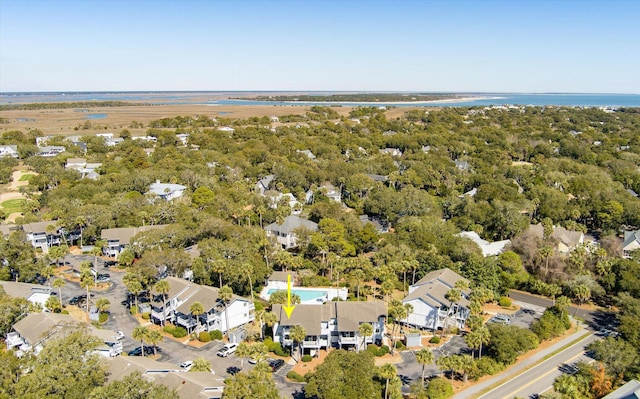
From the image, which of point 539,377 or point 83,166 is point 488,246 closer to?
point 539,377

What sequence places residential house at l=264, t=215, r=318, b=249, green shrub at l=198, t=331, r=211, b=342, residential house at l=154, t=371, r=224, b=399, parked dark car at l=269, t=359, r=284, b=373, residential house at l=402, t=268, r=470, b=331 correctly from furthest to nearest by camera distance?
residential house at l=264, t=215, r=318, b=249 < residential house at l=402, t=268, r=470, b=331 < green shrub at l=198, t=331, r=211, b=342 < parked dark car at l=269, t=359, r=284, b=373 < residential house at l=154, t=371, r=224, b=399

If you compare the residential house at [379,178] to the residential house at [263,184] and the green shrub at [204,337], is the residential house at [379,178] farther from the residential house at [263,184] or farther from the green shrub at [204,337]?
the green shrub at [204,337]

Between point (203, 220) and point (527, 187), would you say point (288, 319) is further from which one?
point (527, 187)

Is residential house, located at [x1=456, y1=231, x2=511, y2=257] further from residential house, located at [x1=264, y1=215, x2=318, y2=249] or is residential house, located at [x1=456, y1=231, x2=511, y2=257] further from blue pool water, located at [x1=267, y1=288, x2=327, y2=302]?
blue pool water, located at [x1=267, y1=288, x2=327, y2=302]

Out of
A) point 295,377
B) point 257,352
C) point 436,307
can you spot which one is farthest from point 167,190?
point 436,307

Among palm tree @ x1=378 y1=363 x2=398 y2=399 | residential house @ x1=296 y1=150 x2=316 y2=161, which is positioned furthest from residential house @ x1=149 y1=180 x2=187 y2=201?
palm tree @ x1=378 y1=363 x2=398 y2=399

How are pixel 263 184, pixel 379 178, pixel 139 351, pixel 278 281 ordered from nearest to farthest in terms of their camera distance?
pixel 139 351
pixel 278 281
pixel 263 184
pixel 379 178

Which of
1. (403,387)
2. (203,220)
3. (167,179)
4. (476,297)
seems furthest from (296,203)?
(403,387)
